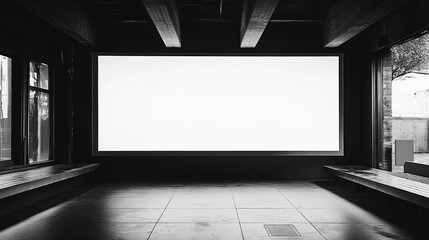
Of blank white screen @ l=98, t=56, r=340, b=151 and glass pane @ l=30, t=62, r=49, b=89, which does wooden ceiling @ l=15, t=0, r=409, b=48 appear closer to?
blank white screen @ l=98, t=56, r=340, b=151

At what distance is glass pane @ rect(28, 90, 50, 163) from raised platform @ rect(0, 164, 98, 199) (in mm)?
679

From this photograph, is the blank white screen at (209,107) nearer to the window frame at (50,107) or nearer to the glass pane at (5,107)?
the window frame at (50,107)

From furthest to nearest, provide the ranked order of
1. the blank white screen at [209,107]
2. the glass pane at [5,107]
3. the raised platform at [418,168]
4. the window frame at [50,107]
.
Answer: the blank white screen at [209,107] < the window frame at [50,107] < the glass pane at [5,107] < the raised platform at [418,168]

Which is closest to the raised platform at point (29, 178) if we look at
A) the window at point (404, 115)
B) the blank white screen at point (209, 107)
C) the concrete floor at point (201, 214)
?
the concrete floor at point (201, 214)

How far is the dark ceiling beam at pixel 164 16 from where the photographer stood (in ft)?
16.3

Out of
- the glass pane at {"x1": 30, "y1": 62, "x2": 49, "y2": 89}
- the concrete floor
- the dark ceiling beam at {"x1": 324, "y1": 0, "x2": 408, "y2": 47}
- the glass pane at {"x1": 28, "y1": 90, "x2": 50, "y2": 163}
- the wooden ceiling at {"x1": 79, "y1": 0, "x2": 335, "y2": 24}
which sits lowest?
the concrete floor

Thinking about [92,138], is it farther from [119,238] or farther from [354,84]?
[354,84]

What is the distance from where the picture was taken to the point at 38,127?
21.9ft

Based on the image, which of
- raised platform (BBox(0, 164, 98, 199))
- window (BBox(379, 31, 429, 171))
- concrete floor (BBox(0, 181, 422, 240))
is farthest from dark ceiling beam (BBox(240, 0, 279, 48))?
raised platform (BBox(0, 164, 98, 199))

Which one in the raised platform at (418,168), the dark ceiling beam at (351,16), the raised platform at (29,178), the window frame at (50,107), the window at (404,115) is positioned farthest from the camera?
the window at (404,115)

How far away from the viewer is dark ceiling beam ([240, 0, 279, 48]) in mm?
5004

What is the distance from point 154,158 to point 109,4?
2.91 meters

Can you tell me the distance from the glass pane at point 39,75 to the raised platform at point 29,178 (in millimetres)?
1555

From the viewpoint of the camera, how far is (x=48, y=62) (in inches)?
271
